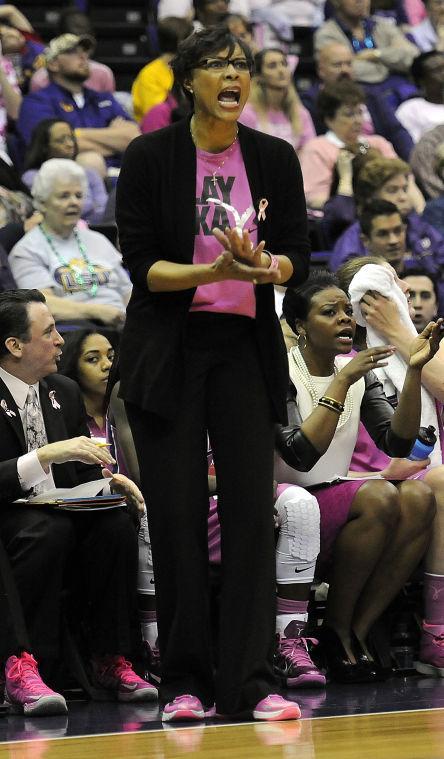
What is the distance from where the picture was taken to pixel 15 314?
407cm

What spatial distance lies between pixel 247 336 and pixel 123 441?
1070 millimetres

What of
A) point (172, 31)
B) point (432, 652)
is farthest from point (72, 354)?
point (172, 31)

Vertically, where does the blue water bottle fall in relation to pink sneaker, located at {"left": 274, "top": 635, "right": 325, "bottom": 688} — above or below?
above

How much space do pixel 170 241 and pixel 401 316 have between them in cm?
128

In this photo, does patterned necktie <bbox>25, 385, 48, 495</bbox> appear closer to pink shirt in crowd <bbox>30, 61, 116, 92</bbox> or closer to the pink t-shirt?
the pink t-shirt

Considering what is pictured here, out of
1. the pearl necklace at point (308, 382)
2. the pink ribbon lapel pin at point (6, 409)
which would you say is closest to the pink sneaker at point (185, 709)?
the pink ribbon lapel pin at point (6, 409)

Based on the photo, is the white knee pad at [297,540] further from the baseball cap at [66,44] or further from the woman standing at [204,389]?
the baseball cap at [66,44]

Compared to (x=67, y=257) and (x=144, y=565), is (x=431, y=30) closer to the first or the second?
(x=67, y=257)

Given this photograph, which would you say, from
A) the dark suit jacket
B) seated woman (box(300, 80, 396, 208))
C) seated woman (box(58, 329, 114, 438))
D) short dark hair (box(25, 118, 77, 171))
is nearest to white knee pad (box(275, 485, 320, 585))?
the dark suit jacket

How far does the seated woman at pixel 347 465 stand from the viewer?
12.6ft

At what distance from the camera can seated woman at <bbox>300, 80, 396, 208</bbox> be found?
7.66 metres

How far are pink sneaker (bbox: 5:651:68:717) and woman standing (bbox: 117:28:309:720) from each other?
41 cm

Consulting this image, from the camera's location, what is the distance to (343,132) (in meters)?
7.77

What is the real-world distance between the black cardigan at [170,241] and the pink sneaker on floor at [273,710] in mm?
628
